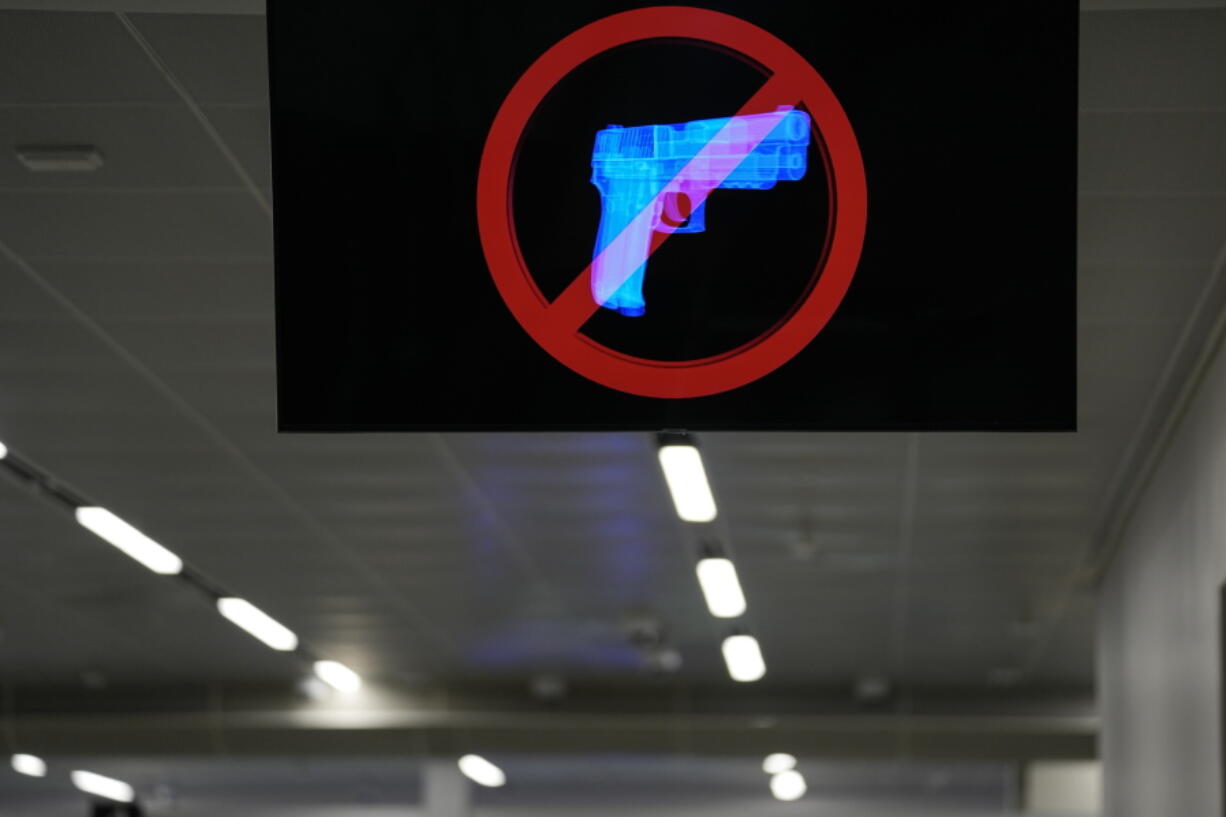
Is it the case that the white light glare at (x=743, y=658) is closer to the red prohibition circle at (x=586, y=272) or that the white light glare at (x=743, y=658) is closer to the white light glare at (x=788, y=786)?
the white light glare at (x=788, y=786)

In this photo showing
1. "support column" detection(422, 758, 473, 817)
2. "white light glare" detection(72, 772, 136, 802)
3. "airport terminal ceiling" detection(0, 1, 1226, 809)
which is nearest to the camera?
"airport terminal ceiling" detection(0, 1, 1226, 809)

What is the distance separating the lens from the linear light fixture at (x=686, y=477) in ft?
28.5

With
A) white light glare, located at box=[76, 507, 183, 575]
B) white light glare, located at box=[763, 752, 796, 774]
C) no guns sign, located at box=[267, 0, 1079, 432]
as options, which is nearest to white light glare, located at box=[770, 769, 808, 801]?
white light glare, located at box=[763, 752, 796, 774]

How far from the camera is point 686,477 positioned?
29.8 ft

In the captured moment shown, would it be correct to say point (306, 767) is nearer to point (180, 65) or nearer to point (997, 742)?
point (997, 742)

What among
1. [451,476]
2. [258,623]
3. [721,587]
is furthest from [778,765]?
[451,476]

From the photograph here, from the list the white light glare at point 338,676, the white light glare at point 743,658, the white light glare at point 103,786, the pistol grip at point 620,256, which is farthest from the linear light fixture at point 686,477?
the white light glare at point 103,786

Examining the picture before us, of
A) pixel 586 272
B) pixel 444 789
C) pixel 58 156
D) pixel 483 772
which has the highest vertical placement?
pixel 483 772

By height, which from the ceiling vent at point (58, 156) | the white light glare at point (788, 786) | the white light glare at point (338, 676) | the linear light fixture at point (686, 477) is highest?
the white light glare at point (788, 786)

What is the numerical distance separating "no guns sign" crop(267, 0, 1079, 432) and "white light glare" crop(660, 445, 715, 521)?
490cm

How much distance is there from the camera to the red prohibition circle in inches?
146

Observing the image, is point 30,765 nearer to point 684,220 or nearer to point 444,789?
point 444,789

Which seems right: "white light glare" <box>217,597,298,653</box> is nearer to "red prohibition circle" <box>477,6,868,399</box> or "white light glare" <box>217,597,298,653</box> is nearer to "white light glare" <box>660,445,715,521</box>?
"white light glare" <box>660,445,715,521</box>

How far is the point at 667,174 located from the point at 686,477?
17.8 ft
